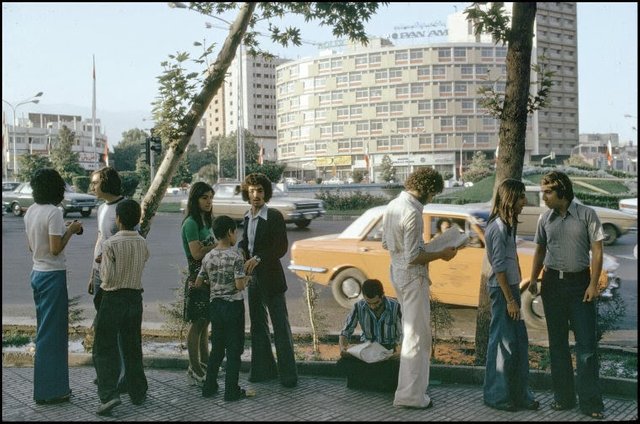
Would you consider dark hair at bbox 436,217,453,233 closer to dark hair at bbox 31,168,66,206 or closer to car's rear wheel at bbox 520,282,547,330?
car's rear wheel at bbox 520,282,547,330

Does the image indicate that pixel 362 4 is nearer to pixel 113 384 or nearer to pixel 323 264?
pixel 323 264

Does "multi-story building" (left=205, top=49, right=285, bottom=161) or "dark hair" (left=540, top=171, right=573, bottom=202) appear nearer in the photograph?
"dark hair" (left=540, top=171, right=573, bottom=202)

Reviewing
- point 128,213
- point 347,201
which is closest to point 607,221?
point 128,213

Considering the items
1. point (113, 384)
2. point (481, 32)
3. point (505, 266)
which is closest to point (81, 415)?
point (113, 384)

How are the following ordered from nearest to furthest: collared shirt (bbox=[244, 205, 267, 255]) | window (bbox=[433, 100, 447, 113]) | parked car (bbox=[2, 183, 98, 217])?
collared shirt (bbox=[244, 205, 267, 255]) < parked car (bbox=[2, 183, 98, 217]) < window (bbox=[433, 100, 447, 113])

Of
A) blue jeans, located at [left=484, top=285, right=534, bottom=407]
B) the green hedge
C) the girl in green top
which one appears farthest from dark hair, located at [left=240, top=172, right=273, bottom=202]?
the green hedge

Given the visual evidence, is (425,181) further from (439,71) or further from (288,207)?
(439,71)

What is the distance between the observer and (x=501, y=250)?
5043mm

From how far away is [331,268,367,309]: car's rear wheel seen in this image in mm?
9867

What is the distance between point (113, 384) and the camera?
16.9 ft

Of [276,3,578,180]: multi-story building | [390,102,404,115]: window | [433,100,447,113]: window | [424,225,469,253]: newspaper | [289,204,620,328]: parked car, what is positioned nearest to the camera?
[424,225,469,253]: newspaper

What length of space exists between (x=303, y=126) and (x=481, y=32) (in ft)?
378

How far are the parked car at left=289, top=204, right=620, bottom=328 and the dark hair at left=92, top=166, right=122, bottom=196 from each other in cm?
383

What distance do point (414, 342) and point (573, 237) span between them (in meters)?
1.33
